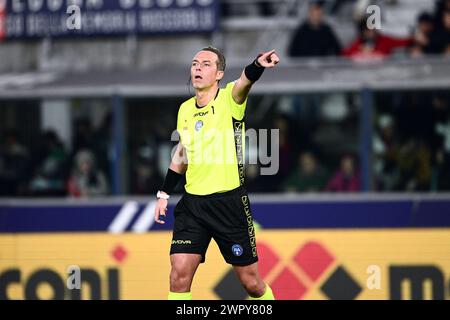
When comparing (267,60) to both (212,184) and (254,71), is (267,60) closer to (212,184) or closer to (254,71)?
(254,71)

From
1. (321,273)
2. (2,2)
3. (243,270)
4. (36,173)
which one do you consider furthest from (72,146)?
(243,270)

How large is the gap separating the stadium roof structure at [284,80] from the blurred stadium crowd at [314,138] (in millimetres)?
268

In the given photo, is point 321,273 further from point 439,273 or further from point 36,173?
point 36,173

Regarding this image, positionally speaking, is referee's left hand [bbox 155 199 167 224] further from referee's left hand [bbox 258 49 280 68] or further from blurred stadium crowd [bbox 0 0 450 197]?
blurred stadium crowd [bbox 0 0 450 197]

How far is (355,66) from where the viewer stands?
14.0m

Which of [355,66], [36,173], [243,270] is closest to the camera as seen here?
[243,270]

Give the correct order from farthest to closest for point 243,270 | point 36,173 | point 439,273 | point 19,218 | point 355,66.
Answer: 1. point 36,173
2. point 355,66
3. point 19,218
4. point 439,273
5. point 243,270

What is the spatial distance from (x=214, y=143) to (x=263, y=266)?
2459mm

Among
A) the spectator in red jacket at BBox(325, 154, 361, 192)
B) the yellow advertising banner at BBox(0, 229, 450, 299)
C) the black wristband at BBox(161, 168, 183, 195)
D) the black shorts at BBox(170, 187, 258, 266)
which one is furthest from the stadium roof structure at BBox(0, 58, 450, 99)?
the black shorts at BBox(170, 187, 258, 266)

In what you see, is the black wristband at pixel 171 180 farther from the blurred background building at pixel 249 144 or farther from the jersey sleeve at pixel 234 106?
the blurred background building at pixel 249 144

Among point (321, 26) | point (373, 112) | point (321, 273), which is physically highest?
point (321, 26)

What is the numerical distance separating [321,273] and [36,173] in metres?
5.82

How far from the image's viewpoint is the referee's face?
823 centimetres

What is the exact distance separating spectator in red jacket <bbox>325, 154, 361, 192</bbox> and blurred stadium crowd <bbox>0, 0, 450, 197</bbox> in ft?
0.04
